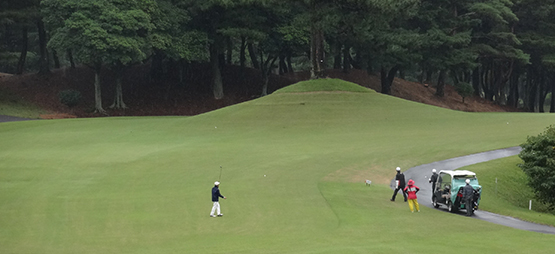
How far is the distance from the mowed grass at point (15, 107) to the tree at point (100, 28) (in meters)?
8.79

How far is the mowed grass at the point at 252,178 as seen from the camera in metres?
20.9

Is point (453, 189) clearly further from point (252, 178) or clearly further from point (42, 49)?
point (42, 49)

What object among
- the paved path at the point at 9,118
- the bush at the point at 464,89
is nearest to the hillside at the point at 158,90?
the bush at the point at 464,89

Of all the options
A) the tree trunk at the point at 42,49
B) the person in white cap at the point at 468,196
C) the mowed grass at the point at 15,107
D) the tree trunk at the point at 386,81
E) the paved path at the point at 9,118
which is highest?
the tree trunk at the point at 42,49

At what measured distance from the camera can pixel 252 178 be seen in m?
34.7

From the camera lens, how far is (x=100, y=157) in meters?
42.2

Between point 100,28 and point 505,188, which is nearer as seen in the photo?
point 505,188

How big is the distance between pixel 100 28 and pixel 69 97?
13.3 m

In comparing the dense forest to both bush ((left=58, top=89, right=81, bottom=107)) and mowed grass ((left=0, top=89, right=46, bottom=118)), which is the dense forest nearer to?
bush ((left=58, top=89, right=81, bottom=107))

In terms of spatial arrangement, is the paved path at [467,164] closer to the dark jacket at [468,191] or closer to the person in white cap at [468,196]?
the person in white cap at [468,196]

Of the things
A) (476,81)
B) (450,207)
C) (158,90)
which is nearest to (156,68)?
(158,90)

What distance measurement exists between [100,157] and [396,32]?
173 feet

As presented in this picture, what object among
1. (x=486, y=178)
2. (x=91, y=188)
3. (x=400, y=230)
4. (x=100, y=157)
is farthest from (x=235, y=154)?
(x=400, y=230)

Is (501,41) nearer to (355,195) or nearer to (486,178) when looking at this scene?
(486,178)
